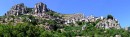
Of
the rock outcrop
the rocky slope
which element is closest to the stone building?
the rocky slope

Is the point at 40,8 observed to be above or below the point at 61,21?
above

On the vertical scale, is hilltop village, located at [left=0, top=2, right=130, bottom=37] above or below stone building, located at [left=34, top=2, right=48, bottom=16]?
below

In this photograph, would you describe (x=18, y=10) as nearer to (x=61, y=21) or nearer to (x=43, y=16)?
(x=43, y=16)

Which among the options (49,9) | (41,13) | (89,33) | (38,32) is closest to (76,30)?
(89,33)

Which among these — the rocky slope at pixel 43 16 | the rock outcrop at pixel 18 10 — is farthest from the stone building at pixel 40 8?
the rock outcrop at pixel 18 10

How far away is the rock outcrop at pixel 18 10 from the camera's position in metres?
122

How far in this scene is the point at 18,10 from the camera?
406ft

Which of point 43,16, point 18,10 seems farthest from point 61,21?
point 18,10

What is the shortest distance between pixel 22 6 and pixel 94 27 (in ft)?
96.9

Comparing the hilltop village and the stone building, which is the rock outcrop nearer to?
the hilltop village

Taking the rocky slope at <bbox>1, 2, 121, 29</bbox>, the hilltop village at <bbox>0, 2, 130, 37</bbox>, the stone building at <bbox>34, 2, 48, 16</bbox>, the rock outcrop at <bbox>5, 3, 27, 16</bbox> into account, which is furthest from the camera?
the stone building at <bbox>34, 2, 48, 16</bbox>

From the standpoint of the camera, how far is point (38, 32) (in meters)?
51.8

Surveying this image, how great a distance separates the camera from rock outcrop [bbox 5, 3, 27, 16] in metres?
122

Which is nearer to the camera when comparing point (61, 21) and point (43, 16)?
point (43, 16)
